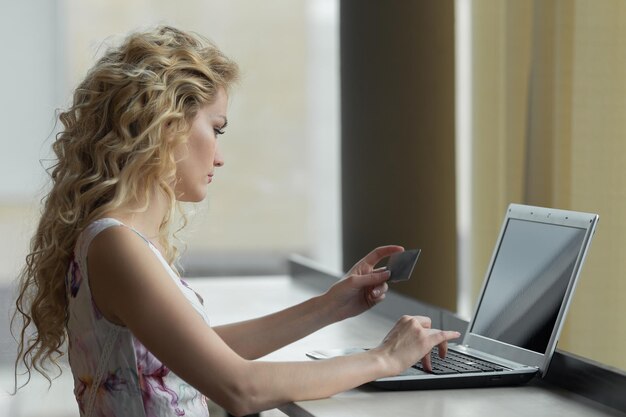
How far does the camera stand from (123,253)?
133 centimetres

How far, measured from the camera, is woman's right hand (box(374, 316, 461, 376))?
4.49 ft

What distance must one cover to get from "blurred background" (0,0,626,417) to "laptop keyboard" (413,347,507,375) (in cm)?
59

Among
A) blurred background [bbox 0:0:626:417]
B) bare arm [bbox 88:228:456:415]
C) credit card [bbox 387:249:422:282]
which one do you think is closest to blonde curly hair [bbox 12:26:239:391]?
bare arm [bbox 88:228:456:415]

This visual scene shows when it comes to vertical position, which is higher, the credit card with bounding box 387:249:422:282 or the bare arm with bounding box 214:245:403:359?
the credit card with bounding box 387:249:422:282

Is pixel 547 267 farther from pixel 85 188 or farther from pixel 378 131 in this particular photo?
pixel 378 131

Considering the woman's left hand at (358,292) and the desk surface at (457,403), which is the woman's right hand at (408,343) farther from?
the woman's left hand at (358,292)

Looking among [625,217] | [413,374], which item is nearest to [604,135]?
[625,217]

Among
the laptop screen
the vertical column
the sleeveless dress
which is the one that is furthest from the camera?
the vertical column

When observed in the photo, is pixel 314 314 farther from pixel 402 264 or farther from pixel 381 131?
pixel 381 131

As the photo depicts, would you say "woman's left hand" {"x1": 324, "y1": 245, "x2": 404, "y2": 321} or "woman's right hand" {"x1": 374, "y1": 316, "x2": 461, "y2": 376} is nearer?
"woman's right hand" {"x1": 374, "y1": 316, "x2": 461, "y2": 376}

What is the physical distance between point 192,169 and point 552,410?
0.61 m

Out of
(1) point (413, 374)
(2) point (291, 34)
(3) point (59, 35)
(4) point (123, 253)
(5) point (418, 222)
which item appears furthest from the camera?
(2) point (291, 34)

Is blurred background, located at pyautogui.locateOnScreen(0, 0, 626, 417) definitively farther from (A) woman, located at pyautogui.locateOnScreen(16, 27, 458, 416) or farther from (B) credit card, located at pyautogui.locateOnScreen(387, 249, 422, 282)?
(B) credit card, located at pyautogui.locateOnScreen(387, 249, 422, 282)

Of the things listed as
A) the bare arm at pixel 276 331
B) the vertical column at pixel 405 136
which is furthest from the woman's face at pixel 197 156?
the vertical column at pixel 405 136
